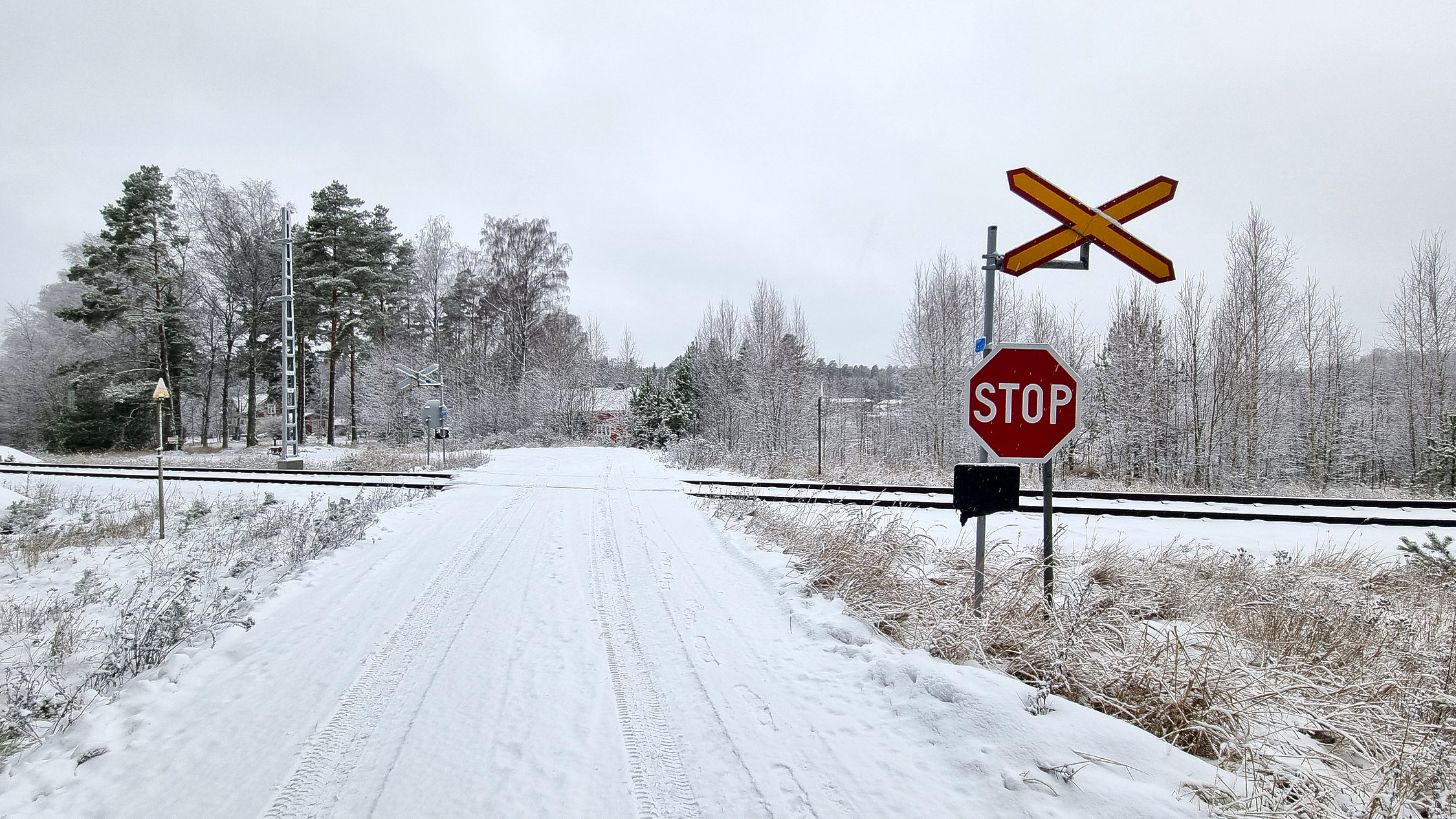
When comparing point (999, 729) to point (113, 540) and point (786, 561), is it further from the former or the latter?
point (113, 540)

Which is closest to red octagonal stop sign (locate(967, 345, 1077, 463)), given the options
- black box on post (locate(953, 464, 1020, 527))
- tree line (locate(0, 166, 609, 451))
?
black box on post (locate(953, 464, 1020, 527))

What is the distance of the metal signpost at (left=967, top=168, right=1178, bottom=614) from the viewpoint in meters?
3.65

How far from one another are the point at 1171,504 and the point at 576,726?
11.6 meters

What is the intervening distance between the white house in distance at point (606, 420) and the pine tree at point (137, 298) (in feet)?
62.8

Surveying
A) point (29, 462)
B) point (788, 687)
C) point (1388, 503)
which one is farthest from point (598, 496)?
point (29, 462)

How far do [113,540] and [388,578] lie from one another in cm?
726

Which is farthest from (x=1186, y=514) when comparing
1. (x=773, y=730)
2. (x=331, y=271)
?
→ (x=331, y=271)

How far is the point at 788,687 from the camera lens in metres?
3.35

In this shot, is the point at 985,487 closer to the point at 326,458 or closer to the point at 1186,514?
the point at 1186,514

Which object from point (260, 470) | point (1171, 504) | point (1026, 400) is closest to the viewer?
point (1026, 400)

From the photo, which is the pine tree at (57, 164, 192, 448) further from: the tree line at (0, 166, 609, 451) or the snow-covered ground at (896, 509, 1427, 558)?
the snow-covered ground at (896, 509, 1427, 558)

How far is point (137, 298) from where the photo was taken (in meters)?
25.6

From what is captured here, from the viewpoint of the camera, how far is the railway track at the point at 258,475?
12.8 m

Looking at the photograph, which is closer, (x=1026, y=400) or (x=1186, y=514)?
(x=1026, y=400)
